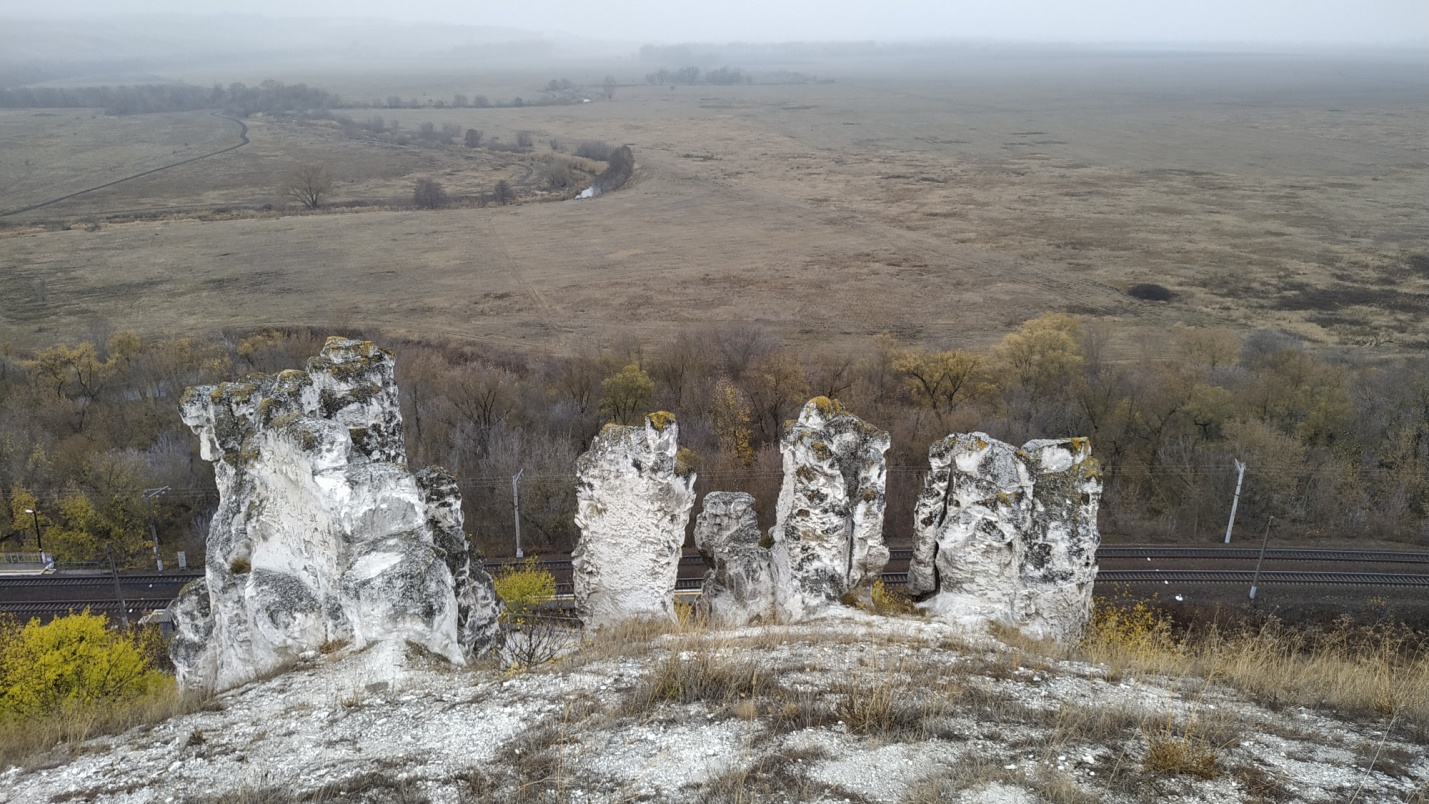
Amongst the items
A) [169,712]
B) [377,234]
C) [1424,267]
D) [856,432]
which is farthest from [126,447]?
[1424,267]

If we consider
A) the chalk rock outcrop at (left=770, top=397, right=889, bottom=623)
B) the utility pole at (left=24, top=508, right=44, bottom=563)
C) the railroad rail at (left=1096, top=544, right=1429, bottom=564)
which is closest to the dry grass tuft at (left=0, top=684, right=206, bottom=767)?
the chalk rock outcrop at (left=770, top=397, right=889, bottom=623)

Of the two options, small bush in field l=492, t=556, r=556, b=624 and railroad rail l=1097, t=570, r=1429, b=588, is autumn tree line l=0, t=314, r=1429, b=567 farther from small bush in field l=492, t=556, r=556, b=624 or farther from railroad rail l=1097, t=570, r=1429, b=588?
small bush in field l=492, t=556, r=556, b=624

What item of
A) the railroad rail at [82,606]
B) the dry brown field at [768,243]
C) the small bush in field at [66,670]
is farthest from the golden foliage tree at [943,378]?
the small bush in field at [66,670]

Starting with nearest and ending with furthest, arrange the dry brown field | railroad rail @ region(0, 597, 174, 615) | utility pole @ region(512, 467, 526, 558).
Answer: railroad rail @ region(0, 597, 174, 615)
utility pole @ region(512, 467, 526, 558)
the dry brown field

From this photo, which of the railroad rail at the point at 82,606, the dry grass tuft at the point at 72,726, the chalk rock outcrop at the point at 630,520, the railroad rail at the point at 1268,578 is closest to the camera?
the dry grass tuft at the point at 72,726

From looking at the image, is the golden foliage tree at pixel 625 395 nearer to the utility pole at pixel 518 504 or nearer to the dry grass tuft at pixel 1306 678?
the utility pole at pixel 518 504

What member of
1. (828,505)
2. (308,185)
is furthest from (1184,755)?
(308,185)

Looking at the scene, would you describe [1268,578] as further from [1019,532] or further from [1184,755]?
[1184,755]
